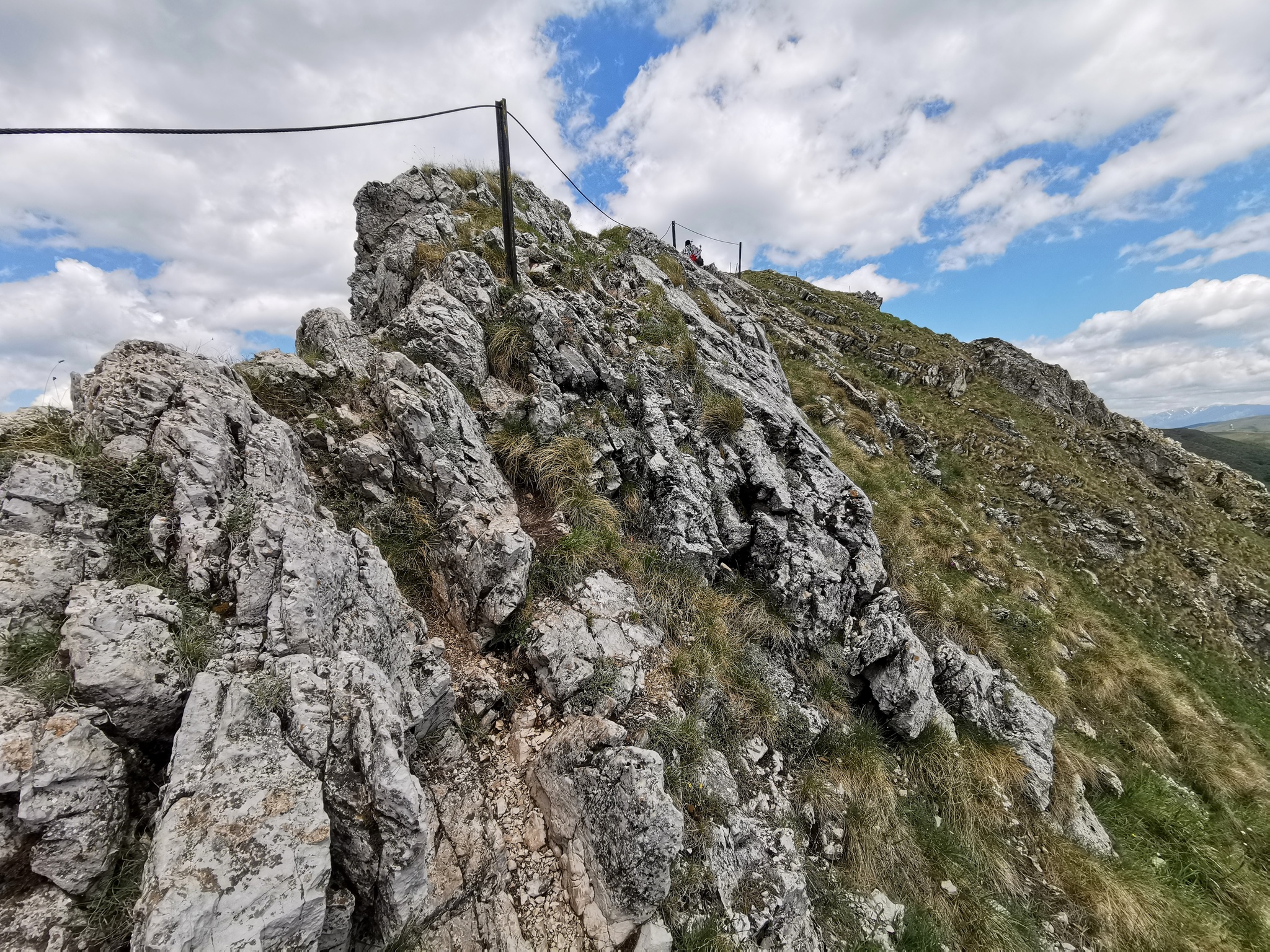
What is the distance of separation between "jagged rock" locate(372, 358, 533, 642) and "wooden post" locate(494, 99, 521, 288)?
437 centimetres

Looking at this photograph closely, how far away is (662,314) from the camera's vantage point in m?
12.3

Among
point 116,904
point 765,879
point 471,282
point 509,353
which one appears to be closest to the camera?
point 116,904

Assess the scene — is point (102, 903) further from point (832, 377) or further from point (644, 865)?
point (832, 377)

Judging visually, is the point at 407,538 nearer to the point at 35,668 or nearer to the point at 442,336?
the point at 35,668

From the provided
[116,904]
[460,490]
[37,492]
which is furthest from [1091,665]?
[37,492]

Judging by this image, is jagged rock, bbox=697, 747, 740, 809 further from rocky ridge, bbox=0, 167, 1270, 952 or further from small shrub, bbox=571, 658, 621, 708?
small shrub, bbox=571, 658, 621, 708

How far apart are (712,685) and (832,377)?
18.6m

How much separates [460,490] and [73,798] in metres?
4.52

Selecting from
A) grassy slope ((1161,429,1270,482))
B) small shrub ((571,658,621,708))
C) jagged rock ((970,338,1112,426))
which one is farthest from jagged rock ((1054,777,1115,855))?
grassy slope ((1161,429,1270,482))

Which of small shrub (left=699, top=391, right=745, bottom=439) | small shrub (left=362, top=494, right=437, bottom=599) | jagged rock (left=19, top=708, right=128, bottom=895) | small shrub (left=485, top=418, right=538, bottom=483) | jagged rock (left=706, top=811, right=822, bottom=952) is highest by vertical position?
small shrub (left=699, top=391, right=745, bottom=439)

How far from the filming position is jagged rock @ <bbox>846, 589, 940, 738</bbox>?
26.6ft

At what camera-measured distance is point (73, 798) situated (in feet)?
10.2

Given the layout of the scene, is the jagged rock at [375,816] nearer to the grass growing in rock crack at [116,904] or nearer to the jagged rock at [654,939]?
the grass growing in rock crack at [116,904]

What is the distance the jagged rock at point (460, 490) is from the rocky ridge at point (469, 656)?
5 centimetres
